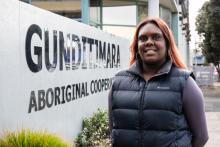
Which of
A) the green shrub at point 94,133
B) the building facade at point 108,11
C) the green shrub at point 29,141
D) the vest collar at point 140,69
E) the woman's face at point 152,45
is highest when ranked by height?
the building facade at point 108,11

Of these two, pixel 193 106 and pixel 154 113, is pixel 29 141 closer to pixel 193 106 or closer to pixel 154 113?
pixel 154 113

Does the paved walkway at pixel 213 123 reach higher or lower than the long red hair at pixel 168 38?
lower

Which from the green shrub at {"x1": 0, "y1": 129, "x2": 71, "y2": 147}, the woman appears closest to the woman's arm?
the woman

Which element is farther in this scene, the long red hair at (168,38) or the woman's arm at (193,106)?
the long red hair at (168,38)

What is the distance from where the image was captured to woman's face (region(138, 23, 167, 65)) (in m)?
3.12

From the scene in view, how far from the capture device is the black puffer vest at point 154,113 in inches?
118

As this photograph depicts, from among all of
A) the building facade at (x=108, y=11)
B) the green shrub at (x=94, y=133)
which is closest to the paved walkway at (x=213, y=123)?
the green shrub at (x=94, y=133)

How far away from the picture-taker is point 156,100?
3.02 metres

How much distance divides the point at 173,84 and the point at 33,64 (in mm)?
3210

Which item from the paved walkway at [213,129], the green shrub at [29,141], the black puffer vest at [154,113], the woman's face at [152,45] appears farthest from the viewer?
the paved walkway at [213,129]

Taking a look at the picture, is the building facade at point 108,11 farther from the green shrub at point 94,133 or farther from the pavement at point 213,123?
the green shrub at point 94,133

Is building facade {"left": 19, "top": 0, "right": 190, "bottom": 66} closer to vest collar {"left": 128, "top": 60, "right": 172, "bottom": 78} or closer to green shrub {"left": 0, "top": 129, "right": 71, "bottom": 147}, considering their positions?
green shrub {"left": 0, "top": 129, "right": 71, "bottom": 147}

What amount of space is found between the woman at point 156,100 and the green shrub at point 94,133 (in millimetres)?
4466

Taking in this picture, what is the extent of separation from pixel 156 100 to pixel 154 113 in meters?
0.08
